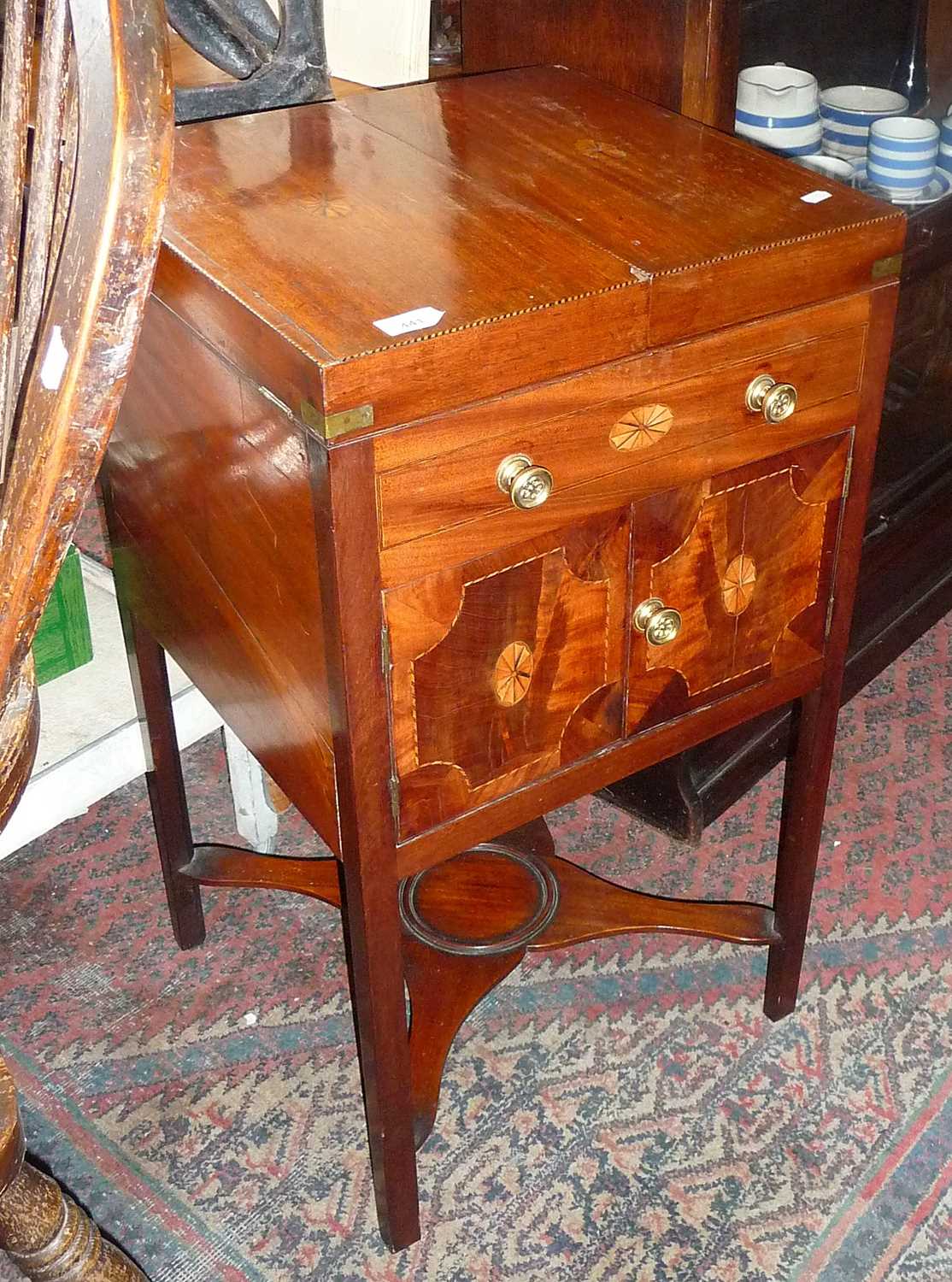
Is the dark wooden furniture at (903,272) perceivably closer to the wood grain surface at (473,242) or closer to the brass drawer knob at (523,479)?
the wood grain surface at (473,242)

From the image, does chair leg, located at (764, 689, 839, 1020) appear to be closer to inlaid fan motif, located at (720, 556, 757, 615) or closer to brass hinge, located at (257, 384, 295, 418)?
inlaid fan motif, located at (720, 556, 757, 615)

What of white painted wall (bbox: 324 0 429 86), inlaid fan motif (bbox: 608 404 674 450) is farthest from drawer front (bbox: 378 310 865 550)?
white painted wall (bbox: 324 0 429 86)

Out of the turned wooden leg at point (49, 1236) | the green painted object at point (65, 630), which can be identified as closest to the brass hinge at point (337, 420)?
the turned wooden leg at point (49, 1236)

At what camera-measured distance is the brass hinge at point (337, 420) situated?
72 cm

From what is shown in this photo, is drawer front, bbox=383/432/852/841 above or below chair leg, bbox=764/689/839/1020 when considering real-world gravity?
above

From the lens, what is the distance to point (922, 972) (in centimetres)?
144

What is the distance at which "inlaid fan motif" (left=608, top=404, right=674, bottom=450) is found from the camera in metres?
0.85

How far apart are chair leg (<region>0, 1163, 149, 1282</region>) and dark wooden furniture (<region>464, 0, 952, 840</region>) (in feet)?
2.88

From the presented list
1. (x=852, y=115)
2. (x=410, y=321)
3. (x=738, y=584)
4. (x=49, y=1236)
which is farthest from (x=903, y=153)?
(x=49, y=1236)

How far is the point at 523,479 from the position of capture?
81 centimetres

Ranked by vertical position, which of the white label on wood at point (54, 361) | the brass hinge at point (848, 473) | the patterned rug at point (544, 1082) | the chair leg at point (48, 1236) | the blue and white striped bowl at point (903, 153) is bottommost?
the patterned rug at point (544, 1082)

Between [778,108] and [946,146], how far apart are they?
27 centimetres

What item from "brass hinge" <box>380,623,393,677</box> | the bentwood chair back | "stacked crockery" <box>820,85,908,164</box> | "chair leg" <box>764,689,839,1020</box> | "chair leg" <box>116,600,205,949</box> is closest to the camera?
the bentwood chair back

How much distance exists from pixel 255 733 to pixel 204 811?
2.23 ft
